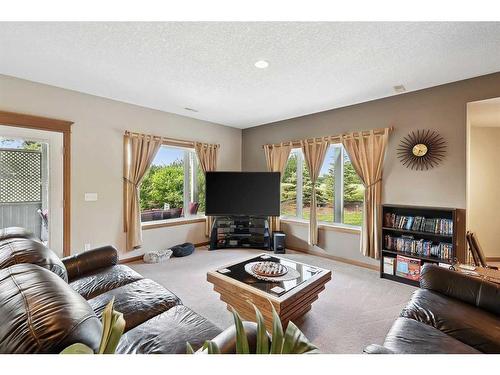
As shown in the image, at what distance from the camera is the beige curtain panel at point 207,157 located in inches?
183

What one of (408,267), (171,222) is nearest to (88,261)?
(171,222)

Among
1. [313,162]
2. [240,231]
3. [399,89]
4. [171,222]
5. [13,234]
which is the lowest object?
[240,231]

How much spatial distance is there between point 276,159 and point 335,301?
287 cm

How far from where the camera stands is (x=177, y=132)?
4367 mm

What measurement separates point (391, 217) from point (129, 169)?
4108 mm

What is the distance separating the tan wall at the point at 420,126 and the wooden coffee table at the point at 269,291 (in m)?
1.92

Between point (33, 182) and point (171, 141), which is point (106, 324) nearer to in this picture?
point (33, 182)

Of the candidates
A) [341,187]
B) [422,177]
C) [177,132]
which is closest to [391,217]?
[422,177]

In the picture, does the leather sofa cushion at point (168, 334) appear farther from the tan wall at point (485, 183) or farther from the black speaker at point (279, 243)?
the tan wall at point (485, 183)

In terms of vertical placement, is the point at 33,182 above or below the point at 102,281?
above

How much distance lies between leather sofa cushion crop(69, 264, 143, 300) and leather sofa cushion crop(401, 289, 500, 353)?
2250 millimetres

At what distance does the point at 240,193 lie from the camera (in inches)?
A: 175

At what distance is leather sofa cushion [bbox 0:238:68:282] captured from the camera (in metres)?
1.56

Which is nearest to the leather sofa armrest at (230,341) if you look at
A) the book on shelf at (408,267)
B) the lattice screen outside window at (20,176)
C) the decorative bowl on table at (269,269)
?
the decorative bowl on table at (269,269)
